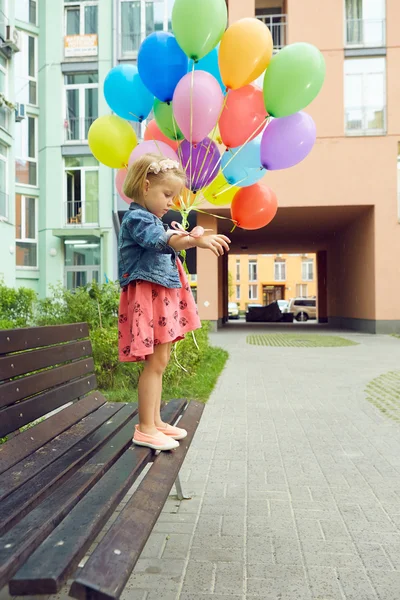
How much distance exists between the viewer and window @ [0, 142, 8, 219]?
62.7 ft

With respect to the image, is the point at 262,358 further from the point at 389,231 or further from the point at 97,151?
the point at 389,231

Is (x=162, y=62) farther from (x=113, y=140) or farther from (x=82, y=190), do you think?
(x=82, y=190)

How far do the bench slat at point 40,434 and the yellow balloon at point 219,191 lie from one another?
3173mm

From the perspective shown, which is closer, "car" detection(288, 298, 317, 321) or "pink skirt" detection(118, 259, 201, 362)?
"pink skirt" detection(118, 259, 201, 362)

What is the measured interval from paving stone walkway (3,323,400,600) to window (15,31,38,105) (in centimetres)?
2326

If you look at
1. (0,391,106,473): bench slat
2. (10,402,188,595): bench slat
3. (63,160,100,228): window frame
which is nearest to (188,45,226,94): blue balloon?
(0,391,106,473): bench slat

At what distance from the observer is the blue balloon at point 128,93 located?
572 centimetres

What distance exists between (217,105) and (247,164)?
68 centimetres

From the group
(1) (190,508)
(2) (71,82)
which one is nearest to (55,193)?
(2) (71,82)

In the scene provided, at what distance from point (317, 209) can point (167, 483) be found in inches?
742

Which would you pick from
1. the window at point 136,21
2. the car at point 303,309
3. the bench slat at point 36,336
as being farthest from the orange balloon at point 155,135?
the car at point 303,309

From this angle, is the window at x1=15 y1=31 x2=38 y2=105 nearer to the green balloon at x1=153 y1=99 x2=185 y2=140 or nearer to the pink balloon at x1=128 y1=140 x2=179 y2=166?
the green balloon at x1=153 y1=99 x2=185 y2=140

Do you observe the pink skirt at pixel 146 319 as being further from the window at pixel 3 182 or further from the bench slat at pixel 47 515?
the window at pixel 3 182

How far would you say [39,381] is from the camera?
264cm
